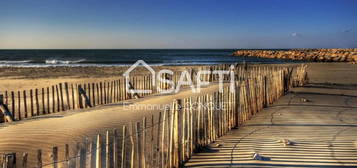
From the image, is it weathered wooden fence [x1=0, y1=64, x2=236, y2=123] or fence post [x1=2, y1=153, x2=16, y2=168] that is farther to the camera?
weathered wooden fence [x1=0, y1=64, x2=236, y2=123]

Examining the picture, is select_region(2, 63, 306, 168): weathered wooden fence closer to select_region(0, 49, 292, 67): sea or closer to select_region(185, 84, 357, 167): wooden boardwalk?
select_region(185, 84, 357, 167): wooden boardwalk

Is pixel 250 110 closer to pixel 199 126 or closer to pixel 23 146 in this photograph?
pixel 199 126

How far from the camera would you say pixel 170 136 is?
15.3 ft


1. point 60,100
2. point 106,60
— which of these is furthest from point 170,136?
point 106,60

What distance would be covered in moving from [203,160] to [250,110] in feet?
11.0

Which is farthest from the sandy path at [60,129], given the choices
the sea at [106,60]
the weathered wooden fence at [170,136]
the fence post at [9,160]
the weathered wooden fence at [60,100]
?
the sea at [106,60]

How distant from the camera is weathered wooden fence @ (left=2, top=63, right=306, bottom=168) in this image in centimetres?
347

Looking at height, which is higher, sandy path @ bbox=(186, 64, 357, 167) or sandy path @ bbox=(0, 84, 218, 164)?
sandy path @ bbox=(0, 84, 218, 164)

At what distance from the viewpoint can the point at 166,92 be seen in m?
12.4

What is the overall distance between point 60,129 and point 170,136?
2.97m

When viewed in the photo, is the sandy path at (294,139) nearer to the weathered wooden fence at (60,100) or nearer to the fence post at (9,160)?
the fence post at (9,160)

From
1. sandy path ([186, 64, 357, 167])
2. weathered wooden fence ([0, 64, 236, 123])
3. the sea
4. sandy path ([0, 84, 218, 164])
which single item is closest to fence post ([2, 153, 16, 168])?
sandy path ([0, 84, 218, 164])

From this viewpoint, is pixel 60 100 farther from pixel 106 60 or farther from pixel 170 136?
pixel 106 60

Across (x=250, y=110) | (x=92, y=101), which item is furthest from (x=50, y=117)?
(x=250, y=110)
